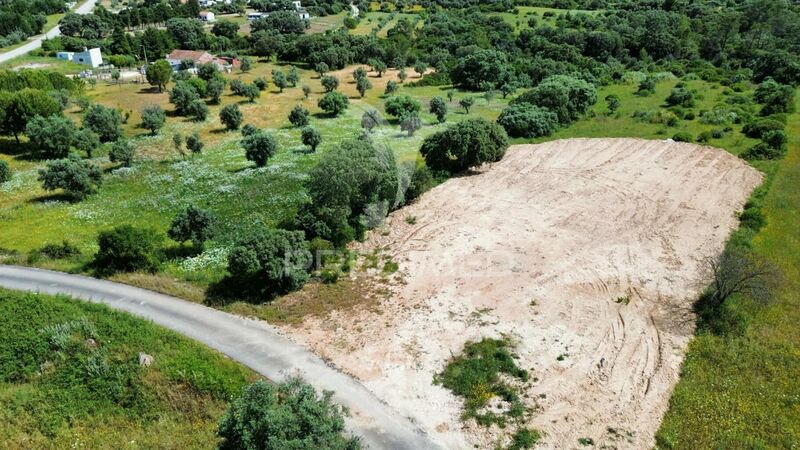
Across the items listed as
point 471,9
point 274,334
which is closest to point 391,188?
point 274,334

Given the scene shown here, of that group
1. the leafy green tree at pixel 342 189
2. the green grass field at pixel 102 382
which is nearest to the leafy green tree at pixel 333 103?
the leafy green tree at pixel 342 189

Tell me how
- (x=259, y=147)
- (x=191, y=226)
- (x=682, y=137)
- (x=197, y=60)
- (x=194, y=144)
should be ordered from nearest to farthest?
1. (x=191, y=226)
2. (x=259, y=147)
3. (x=194, y=144)
4. (x=682, y=137)
5. (x=197, y=60)

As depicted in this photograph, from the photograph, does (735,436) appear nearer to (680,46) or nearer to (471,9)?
(680,46)

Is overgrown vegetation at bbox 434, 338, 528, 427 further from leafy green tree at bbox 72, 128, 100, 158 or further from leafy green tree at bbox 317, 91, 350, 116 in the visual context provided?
leafy green tree at bbox 317, 91, 350, 116

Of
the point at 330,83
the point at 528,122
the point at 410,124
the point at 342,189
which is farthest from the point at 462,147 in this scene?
the point at 330,83

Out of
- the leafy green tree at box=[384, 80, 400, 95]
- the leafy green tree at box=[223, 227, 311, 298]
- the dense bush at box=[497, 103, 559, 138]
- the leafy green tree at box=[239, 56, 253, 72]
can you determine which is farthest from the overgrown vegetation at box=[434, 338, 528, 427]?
the leafy green tree at box=[239, 56, 253, 72]

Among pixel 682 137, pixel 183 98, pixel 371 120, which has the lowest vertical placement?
pixel 682 137

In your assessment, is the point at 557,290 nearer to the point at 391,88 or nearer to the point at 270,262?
the point at 270,262
